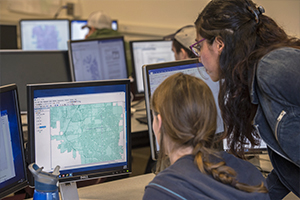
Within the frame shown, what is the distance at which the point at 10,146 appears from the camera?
94 centimetres

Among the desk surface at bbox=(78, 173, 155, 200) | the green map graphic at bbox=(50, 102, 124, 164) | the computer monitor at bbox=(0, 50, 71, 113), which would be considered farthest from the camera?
the computer monitor at bbox=(0, 50, 71, 113)

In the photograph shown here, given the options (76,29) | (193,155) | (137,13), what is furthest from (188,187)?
(137,13)

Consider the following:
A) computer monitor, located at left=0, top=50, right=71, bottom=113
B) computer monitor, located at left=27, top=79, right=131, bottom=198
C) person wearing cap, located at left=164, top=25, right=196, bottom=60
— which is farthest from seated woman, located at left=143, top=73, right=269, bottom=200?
computer monitor, located at left=0, top=50, right=71, bottom=113

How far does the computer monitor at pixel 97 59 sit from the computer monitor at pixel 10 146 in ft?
3.86

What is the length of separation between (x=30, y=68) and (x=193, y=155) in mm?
1559

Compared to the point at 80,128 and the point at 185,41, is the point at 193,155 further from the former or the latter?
the point at 185,41

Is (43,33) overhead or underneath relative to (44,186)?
overhead

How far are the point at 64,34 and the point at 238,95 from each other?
9.72 feet

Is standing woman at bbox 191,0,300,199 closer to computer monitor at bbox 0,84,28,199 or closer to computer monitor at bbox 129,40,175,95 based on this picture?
computer monitor at bbox 0,84,28,199

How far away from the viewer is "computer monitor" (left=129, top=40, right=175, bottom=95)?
2445mm

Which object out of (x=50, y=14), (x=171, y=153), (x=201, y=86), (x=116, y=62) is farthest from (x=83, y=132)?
(x=50, y=14)

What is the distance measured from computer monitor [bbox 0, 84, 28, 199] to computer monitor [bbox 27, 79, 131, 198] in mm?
35

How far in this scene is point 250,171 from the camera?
2.59ft

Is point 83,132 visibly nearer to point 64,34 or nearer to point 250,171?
point 250,171
